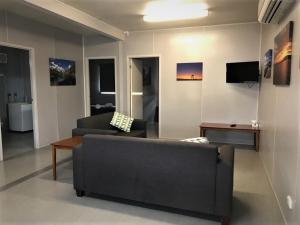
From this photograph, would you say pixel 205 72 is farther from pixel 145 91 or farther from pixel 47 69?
pixel 47 69

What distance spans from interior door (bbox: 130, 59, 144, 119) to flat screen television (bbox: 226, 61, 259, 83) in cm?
244

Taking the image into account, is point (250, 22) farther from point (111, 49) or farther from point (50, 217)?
point (50, 217)

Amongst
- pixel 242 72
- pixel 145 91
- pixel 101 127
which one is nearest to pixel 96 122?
pixel 101 127

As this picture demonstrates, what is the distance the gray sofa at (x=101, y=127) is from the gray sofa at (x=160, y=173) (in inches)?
51.8

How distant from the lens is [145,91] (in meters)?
8.18

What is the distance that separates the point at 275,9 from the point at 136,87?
4.47 m

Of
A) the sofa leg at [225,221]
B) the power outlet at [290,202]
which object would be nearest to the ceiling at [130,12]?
the power outlet at [290,202]

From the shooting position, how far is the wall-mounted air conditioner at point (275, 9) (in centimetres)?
252

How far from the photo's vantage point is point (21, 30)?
491cm

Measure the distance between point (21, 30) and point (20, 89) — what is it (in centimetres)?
301

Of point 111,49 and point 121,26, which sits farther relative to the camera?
point 111,49


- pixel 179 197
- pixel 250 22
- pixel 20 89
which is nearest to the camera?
pixel 179 197

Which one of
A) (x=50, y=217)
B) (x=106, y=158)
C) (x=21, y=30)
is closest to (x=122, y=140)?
(x=106, y=158)

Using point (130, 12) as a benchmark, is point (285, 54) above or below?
below
